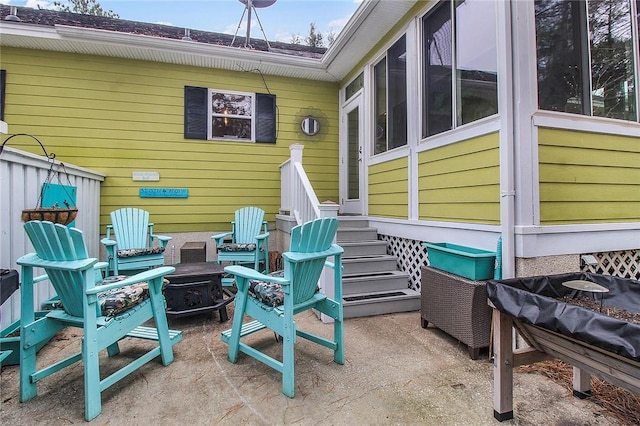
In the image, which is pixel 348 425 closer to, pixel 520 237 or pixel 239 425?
pixel 239 425

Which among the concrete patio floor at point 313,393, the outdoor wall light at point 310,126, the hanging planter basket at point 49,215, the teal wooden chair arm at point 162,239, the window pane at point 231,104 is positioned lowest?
the concrete patio floor at point 313,393

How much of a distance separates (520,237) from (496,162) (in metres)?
0.65

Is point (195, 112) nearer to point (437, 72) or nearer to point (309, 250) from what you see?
point (437, 72)

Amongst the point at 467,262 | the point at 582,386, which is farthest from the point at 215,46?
the point at 582,386

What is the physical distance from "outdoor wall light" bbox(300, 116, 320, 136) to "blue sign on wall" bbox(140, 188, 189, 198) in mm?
2358

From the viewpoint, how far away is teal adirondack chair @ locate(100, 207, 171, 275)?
368 centimetres

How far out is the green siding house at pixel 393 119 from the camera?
2426mm

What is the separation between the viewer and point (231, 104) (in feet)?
17.5

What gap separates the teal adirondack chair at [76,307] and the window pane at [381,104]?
3491 mm

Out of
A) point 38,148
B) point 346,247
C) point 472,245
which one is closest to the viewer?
point 472,245

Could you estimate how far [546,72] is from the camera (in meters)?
2.46

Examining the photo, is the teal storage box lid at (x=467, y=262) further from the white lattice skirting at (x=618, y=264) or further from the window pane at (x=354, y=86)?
the window pane at (x=354, y=86)

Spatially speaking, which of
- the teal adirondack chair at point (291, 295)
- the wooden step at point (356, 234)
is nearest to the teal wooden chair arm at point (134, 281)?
the teal adirondack chair at point (291, 295)

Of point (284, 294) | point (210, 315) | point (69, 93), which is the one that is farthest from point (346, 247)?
point (69, 93)
